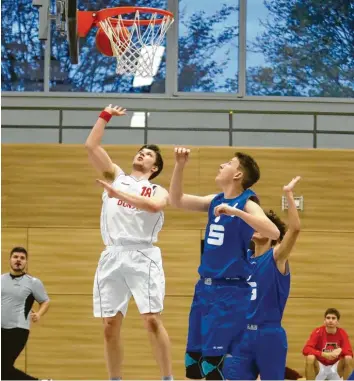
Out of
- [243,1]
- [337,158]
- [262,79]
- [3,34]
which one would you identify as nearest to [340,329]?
[337,158]

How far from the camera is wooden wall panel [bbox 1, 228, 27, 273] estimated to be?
12.8 meters

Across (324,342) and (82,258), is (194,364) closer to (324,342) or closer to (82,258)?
(324,342)

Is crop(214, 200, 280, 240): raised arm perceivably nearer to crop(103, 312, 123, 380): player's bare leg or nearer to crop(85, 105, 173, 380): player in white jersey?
crop(85, 105, 173, 380): player in white jersey

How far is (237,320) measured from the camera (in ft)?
21.1

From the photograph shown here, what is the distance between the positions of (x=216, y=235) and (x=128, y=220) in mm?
1040

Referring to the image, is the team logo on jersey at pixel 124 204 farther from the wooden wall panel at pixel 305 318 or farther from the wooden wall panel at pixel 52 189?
the wooden wall panel at pixel 305 318

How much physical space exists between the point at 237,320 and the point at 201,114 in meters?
8.18

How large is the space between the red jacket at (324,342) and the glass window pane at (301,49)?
14.1ft

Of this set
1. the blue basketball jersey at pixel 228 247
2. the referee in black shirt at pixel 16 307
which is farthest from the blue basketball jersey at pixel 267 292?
the referee in black shirt at pixel 16 307

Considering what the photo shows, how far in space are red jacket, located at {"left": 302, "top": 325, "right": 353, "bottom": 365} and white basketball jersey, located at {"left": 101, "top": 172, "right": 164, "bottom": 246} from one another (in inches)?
197

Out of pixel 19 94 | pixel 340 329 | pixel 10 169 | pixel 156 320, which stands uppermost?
pixel 19 94

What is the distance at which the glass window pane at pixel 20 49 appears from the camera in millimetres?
14594

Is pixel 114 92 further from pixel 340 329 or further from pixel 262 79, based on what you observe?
pixel 340 329

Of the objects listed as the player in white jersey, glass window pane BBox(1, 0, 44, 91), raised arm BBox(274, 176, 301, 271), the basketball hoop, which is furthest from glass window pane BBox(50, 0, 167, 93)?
raised arm BBox(274, 176, 301, 271)
